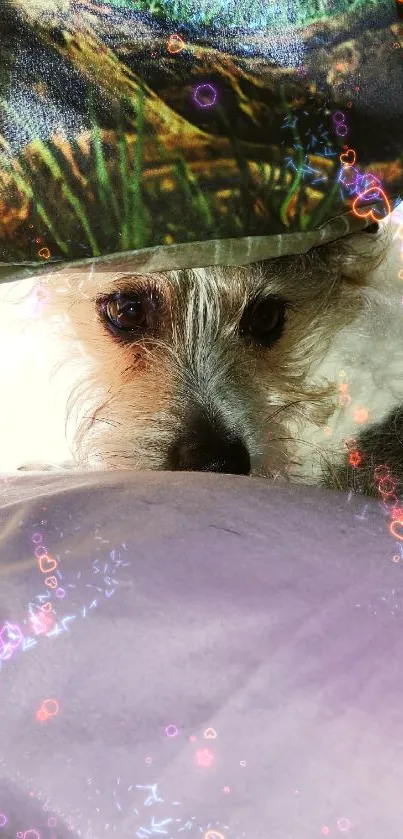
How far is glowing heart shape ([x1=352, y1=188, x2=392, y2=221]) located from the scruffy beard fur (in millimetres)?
522

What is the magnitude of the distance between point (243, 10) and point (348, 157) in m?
0.25

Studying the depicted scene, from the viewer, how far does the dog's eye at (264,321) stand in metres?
1.89

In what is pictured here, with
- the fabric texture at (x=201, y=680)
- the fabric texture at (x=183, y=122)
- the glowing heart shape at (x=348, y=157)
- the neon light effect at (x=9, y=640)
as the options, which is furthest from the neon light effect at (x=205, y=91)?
the neon light effect at (x=9, y=640)

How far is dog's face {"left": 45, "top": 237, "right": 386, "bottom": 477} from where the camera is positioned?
1687 millimetres

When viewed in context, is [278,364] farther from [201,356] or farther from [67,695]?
[67,695]

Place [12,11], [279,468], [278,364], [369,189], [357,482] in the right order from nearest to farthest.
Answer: [12,11] < [369,189] < [357,482] < [279,468] < [278,364]

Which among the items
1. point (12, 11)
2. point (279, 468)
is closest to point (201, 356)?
point (279, 468)

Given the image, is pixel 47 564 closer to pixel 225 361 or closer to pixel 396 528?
pixel 396 528

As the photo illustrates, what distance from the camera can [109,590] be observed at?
72cm

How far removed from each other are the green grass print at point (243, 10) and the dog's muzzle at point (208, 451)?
845 millimetres

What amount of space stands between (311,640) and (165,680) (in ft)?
0.48

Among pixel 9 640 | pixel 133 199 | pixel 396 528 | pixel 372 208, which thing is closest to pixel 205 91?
pixel 133 199

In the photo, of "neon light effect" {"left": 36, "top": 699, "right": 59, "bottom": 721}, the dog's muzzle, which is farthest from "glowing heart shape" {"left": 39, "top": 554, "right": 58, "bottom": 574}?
the dog's muzzle

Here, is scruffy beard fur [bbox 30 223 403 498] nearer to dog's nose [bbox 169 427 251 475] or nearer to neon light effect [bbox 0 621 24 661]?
dog's nose [bbox 169 427 251 475]
